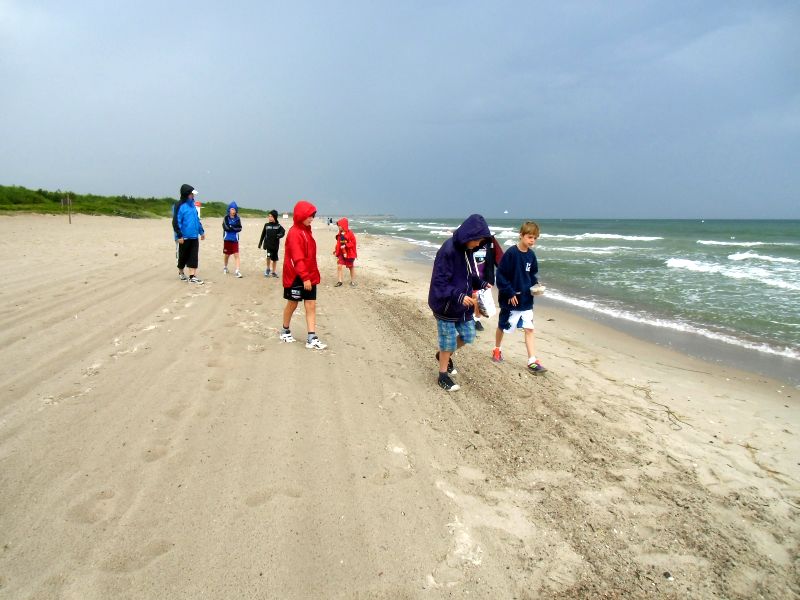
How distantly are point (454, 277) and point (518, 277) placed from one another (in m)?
1.29

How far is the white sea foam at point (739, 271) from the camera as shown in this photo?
44.2 ft

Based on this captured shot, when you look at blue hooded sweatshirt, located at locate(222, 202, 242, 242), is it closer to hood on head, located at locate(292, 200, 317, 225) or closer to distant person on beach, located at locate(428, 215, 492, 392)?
hood on head, located at locate(292, 200, 317, 225)

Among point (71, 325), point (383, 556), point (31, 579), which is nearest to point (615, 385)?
point (383, 556)

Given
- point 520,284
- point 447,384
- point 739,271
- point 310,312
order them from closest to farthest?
point 447,384 → point 520,284 → point 310,312 → point 739,271

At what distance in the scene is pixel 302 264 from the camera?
5.46 meters

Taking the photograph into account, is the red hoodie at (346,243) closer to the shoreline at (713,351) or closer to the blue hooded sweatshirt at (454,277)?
the shoreline at (713,351)

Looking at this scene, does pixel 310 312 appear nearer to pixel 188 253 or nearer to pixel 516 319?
pixel 516 319

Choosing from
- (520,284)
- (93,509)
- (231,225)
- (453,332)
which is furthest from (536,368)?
(231,225)

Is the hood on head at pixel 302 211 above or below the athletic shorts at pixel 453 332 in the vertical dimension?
above

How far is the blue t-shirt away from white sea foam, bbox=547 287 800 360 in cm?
470

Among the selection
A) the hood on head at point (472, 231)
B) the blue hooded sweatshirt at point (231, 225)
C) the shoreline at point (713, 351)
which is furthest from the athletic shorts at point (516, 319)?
the blue hooded sweatshirt at point (231, 225)

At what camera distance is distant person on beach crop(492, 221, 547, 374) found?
539cm

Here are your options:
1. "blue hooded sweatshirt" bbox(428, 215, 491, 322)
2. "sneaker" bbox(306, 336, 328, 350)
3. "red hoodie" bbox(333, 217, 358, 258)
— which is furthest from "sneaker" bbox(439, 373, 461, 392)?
"red hoodie" bbox(333, 217, 358, 258)

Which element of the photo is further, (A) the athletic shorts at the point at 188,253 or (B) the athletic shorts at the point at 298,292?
(A) the athletic shorts at the point at 188,253
